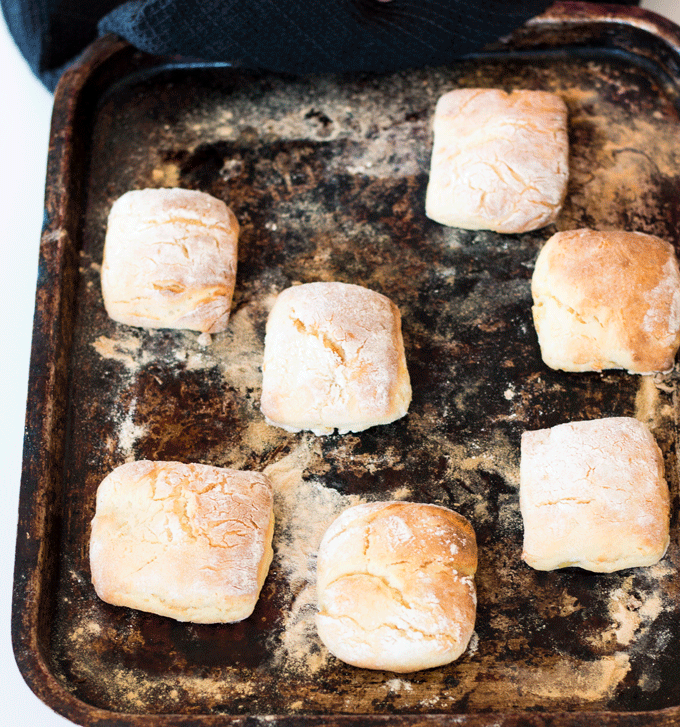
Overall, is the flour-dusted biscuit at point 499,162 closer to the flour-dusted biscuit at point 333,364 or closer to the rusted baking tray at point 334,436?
the rusted baking tray at point 334,436

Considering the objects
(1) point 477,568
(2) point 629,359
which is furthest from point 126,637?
(2) point 629,359

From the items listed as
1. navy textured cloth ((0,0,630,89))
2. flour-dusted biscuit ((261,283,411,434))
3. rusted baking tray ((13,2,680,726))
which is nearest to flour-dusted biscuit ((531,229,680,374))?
rusted baking tray ((13,2,680,726))

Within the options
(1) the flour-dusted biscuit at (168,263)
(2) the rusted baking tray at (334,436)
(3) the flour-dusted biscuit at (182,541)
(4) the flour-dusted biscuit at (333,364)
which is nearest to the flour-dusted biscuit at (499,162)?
(2) the rusted baking tray at (334,436)

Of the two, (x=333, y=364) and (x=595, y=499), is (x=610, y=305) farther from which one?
(x=333, y=364)

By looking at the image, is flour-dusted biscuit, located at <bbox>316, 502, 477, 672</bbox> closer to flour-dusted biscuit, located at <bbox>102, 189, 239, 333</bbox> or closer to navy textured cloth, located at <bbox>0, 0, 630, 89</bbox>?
flour-dusted biscuit, located at <bbox>102, 189, 239, 333</bbox>

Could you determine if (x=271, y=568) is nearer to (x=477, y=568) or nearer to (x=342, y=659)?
(x=342, y=659)

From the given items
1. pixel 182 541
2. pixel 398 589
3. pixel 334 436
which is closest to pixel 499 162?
pixel 334 436
